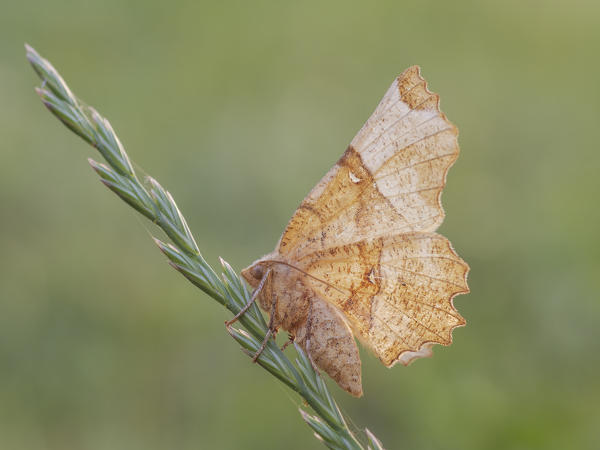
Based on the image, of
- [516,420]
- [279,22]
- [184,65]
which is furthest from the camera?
[279,22]

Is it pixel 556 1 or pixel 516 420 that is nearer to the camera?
pixel 516 420

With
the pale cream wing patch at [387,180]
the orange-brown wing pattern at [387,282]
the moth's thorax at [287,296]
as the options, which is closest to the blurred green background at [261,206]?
the moth's thorax at [287,296]

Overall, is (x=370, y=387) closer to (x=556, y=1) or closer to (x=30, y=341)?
(x=30, y=341)

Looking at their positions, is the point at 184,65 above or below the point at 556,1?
below

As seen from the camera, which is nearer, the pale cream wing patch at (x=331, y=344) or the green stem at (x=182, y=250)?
the green stem at (x=182, y=250)

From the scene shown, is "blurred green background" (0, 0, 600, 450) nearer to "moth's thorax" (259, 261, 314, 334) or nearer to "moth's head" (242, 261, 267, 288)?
"moth's head" (242, 261, 267, 288)

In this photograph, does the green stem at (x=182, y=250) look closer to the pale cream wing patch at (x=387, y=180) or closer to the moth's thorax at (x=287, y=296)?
the moth's thorax at (x=287, y=296)

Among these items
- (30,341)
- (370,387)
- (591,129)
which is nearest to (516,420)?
(370,387)
